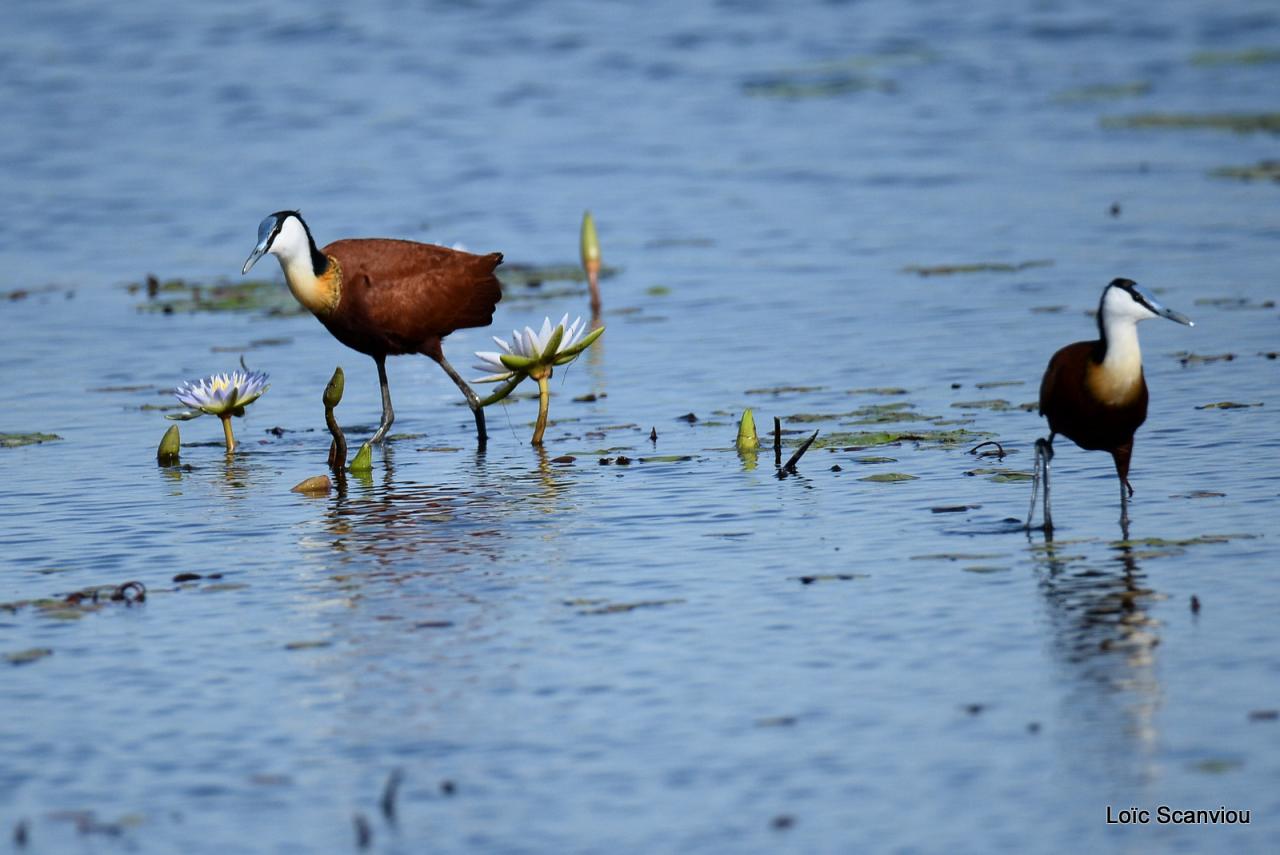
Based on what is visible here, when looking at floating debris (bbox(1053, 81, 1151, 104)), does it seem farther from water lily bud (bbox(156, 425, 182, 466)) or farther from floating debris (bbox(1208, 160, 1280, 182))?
water lily bud (bbox(156, 425, 182, 466))

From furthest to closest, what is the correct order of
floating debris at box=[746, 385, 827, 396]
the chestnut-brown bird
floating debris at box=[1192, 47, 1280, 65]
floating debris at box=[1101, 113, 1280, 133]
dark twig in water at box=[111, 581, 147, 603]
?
floating debris at box=[1192, 47, 1280, 65], floating debris at box=[1101, 113, 1280, 133], floating debris at box=[746, 385, 827, 396], the chestnut-brown bird, dark twig in water at box=[111, 581, 147, 603]

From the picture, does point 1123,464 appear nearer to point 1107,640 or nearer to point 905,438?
point 1107,640

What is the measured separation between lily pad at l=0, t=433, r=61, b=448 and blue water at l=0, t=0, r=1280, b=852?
0.06m

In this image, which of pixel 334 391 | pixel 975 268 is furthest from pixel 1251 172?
pixel 334 391

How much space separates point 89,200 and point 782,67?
12.7 metres

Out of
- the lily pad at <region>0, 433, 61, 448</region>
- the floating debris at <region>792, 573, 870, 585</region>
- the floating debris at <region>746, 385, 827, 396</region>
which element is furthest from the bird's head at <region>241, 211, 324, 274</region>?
the floating debris at <region>792, 573, 870, 585</region>

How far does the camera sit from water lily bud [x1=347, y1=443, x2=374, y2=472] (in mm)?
10641

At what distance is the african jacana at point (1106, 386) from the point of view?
826 centimetres

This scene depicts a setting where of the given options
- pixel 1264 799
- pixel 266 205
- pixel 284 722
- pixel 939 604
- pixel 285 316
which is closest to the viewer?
pixel 1264 799

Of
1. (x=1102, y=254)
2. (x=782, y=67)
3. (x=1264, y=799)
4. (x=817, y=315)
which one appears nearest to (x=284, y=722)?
(x=1264, y=799)

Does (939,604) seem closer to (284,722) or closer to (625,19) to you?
(284,722)

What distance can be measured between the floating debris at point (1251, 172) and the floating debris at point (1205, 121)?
298 centimetres

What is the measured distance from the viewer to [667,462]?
1058 cm

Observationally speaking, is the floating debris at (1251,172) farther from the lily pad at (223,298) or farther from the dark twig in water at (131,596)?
the dark twig in water at (131,596)
